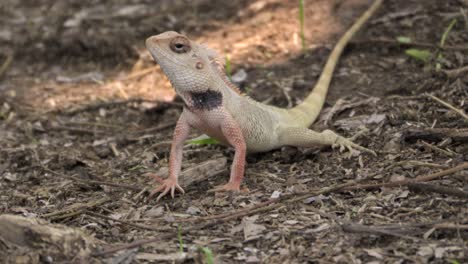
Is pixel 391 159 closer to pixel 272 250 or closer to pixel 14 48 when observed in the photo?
pixel 272 250

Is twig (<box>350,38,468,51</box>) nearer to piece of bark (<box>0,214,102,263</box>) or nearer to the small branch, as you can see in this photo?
the small branch

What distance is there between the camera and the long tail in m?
6.62

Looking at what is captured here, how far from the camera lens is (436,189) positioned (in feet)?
15.3

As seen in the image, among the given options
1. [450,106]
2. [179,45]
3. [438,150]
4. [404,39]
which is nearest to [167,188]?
[179,45]

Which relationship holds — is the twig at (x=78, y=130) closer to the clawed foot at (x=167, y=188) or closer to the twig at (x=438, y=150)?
the clawed foot at (x=167, y=188)

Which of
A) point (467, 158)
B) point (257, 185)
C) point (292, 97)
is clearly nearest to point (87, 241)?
point (257, 185)

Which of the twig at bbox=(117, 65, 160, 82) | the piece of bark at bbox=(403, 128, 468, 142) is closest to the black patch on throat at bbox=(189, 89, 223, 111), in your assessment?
the piece of bark at bbox=(403, 128, 468, 142)

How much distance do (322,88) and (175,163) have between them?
7.45ft

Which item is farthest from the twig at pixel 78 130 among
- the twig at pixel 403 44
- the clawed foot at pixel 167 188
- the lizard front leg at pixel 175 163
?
the twig at pixel 403 44

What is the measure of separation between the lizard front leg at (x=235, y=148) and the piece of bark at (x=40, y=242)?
1.42 m

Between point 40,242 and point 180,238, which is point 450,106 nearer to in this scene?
point 180,238

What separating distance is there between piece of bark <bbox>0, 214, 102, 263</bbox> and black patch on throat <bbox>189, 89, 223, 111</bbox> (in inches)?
66.0

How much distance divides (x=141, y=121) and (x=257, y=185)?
2530 mm

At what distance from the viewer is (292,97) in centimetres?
737
